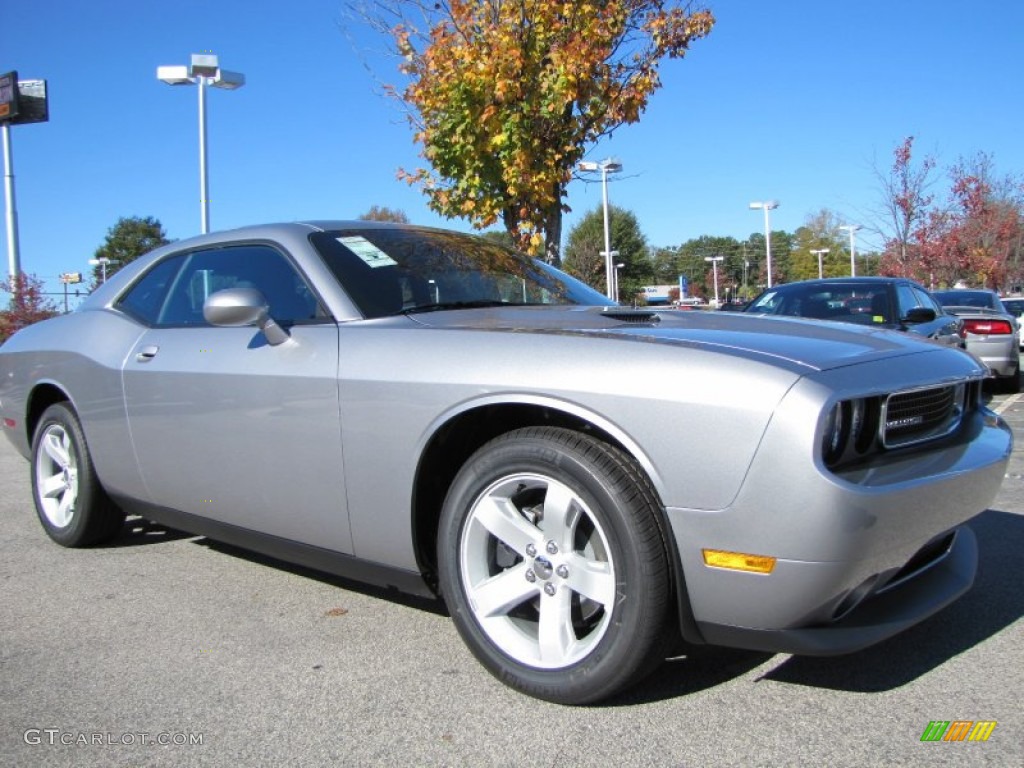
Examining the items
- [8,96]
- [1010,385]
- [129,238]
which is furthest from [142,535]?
[129,238]

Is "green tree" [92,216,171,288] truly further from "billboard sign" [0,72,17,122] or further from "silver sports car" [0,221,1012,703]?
"silver sports car" [0,221,1012,703]

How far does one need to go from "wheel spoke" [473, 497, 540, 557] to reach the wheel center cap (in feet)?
0.17

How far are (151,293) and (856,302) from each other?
239 inches

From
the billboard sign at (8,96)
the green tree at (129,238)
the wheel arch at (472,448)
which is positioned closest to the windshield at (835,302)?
the wheel arch at (472,448)

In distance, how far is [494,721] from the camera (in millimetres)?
2365

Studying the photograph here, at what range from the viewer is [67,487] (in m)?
4.36

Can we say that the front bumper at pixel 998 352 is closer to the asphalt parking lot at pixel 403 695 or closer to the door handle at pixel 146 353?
the asphalt parking lot at pixel 403 695

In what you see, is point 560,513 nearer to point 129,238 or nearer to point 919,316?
point 919,316

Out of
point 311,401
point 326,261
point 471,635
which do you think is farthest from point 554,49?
point 471,635

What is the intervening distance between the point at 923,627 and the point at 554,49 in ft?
21.5

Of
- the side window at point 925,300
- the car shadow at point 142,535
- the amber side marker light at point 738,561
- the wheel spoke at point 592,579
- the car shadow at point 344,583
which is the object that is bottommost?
the car shadow at point 344,583

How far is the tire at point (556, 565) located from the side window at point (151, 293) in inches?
81.6

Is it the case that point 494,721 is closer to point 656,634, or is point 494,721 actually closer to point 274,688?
point 656,634

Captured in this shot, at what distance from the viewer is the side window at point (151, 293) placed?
13.0 ft
